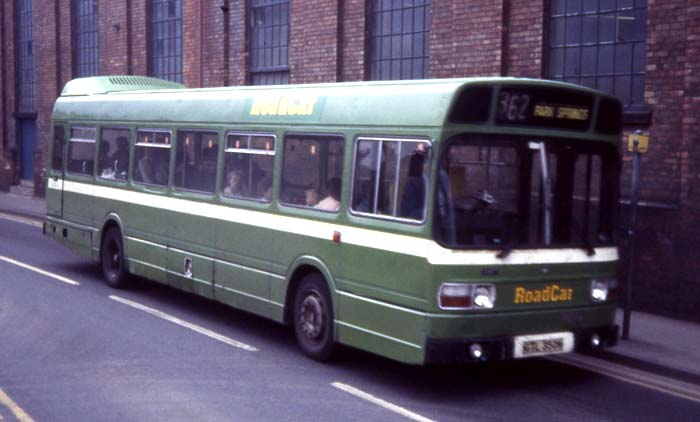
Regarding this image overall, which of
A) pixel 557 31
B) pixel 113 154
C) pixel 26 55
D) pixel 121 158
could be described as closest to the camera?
pixel 121 158

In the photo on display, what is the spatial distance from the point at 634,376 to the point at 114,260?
759 cm

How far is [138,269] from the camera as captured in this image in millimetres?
12852

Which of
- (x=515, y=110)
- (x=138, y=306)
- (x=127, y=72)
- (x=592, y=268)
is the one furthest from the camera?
(x=127, y=72)

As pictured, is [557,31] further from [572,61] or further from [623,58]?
[623,58]

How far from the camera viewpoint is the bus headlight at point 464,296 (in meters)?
7.73

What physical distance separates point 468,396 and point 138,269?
19.9ft

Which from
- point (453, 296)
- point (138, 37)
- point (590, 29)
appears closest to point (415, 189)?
→ point (453, 296)

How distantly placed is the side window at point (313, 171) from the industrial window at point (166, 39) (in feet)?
49.4

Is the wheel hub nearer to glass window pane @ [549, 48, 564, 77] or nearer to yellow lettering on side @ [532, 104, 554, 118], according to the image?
yellow lettering on side @ [532, 104, 554, 118]

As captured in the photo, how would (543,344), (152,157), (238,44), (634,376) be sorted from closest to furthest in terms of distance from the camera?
1. (543,344)
2. (634,376)
3. (152,157)
4. (238,44)

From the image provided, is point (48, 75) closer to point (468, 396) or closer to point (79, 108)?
point (79, 108)

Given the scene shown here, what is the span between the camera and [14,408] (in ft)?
24.4

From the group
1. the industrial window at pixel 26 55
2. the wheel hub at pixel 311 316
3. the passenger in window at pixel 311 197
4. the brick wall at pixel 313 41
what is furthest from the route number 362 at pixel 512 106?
the industrial window at pixel 26 55

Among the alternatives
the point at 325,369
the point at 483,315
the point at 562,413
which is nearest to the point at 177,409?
the point at 325,369
